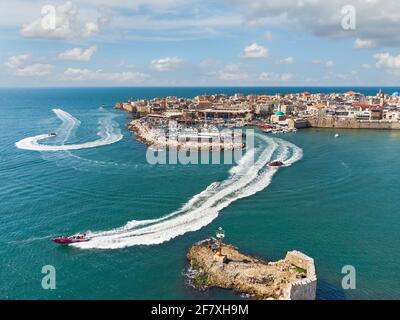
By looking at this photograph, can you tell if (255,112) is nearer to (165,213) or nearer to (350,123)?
(350,123)

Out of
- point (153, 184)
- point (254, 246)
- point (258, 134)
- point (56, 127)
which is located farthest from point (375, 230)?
point (56, 127)

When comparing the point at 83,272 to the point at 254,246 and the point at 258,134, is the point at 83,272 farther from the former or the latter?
the point at 258,134

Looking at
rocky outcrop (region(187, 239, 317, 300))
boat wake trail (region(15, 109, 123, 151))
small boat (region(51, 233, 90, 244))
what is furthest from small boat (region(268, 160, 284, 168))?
boat wake trail (region(15, 109, 123, 151))

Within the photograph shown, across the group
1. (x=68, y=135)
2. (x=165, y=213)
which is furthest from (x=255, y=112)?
(x=165, y=213)

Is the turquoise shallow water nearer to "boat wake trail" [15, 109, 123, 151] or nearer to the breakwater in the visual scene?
"boat wake trail" [15, 109, 123, 151]

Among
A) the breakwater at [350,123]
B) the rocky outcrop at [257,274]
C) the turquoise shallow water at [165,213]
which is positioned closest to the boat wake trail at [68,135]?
the turquoise shallow water at [165,213]
